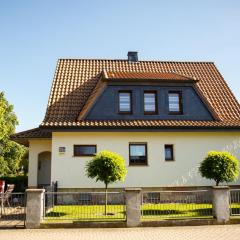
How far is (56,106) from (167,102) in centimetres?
624

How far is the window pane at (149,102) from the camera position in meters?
19.7

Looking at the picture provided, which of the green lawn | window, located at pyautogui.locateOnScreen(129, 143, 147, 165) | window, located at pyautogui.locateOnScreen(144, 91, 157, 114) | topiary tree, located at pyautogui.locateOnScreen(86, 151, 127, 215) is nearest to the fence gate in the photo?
the green lawn

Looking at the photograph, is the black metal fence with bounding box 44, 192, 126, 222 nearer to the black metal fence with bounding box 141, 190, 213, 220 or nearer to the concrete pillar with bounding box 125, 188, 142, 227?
the concrete pillar with bounding box 125, 188, 142, 227

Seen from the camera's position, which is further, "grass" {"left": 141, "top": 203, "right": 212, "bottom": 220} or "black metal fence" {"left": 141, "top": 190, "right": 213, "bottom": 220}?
"black metal fence" {"left": 141, "top": 190, "right": 213, "bottom": 220}

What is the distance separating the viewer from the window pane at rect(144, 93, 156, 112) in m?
19.7

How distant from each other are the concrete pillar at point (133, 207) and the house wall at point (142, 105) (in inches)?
284

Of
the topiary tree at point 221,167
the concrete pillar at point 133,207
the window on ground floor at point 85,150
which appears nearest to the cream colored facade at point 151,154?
the window on ground floor at point 85,150

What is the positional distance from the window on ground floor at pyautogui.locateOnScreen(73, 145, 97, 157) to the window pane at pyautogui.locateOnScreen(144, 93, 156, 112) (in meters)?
3.70

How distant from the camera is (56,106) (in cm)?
1967

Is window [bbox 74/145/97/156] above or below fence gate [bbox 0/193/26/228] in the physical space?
above

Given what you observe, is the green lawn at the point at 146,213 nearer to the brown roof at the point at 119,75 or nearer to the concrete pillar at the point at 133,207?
the concrete pillar at the point at 133,207

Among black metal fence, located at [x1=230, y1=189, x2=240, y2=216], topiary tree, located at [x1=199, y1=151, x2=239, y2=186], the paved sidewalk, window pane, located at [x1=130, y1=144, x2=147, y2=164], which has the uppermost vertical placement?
window pane, located at [x1=130, y1=144, x2=147, y2=164]

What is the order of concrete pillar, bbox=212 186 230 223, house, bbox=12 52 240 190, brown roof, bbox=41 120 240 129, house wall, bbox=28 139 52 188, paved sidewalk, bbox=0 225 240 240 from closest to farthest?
1. paved sidewalk, bbox=0 225 240 240
2. concrete pillar, bbox=212 186 230 223
3. brown roof, bbox=41 120 240 129
4. house, bbox=12 52 240 190
5. house wall, bbox=28 139 52 188

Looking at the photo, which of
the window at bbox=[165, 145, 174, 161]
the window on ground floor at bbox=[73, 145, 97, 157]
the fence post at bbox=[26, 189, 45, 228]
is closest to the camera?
the fence post at bbox=[26, 189, 45, 228]
